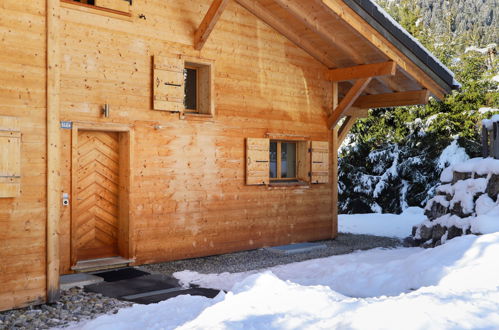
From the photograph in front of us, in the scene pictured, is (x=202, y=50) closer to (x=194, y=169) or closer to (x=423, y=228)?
(x=194, y=169)

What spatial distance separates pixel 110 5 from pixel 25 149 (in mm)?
2985

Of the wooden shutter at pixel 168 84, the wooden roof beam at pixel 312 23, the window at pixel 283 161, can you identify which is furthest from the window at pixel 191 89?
the window at pixel 283 161

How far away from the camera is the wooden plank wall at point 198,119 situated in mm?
7848

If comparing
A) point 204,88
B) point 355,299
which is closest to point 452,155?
point 204,88

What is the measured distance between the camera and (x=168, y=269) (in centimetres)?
811

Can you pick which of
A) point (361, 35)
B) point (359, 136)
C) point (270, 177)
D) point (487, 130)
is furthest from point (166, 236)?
point (359, 136)

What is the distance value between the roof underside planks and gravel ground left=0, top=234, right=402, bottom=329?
327 centimetres

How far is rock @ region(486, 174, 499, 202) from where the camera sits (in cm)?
812

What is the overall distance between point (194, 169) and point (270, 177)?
2139mm

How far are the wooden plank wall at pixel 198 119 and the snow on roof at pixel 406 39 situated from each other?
188 cm

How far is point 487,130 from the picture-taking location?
8766 millimetres

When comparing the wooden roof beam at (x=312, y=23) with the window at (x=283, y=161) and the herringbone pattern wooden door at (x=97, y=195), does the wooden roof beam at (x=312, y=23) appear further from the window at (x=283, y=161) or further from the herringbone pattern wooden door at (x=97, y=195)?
the herringbone pattern wooden door at (x=97, y=195)

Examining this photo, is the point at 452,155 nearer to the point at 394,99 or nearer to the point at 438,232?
the point at 394,99

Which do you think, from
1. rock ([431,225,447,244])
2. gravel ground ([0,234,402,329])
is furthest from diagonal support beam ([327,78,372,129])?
rock ([431,225,447,244])
